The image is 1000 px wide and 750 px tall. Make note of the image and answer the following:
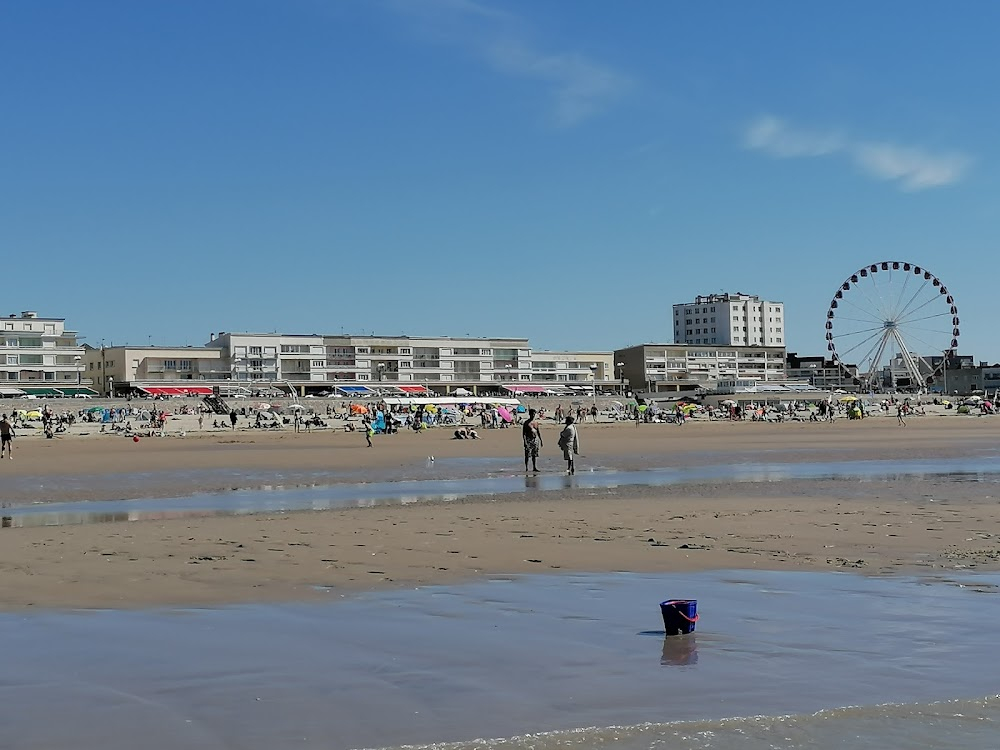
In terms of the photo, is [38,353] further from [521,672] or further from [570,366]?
[521,672]

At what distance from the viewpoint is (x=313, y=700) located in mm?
5309

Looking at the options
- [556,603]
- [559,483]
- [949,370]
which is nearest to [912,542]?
[556,603]

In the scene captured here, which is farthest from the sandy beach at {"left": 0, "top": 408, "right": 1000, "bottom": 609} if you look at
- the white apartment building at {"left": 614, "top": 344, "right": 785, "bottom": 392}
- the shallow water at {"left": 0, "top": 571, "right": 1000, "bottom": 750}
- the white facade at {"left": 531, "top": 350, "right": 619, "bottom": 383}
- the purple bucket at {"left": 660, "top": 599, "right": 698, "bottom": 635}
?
the white apartment building at {"left": 614, "top": 344, "right": 785, "bottom": 392}

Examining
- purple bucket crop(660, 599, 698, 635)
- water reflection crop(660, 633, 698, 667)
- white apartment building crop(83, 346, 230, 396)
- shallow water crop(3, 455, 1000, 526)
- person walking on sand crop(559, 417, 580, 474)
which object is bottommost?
shallow water crop(3, 455, 1000, 526)

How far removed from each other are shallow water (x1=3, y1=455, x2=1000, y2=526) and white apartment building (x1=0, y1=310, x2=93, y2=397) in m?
84.4

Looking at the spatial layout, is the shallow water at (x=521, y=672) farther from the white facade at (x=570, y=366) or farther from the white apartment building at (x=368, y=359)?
the white facade at (x=570, y=366)

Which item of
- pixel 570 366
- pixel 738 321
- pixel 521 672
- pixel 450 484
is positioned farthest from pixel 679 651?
pixel 738 321

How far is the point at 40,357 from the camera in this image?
341 ft

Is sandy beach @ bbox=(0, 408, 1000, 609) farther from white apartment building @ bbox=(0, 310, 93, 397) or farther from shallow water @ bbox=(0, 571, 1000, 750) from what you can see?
white apartment building @ bbox=(0, 310, 93, 397)

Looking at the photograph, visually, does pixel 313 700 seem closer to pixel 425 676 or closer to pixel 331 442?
pixel 425 676

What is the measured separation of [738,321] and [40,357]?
324ft

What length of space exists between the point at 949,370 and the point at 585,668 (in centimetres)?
16665

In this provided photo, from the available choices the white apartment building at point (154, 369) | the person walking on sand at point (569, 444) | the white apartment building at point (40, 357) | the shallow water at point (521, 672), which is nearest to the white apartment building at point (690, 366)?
the white apartment building at point (154, 369)

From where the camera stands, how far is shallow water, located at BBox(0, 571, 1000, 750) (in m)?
4.78
